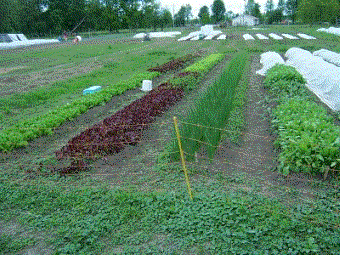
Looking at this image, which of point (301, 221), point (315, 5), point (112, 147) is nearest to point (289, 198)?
point (301, 221)

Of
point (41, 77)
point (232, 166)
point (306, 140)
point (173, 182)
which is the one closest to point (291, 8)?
point (41, 77)

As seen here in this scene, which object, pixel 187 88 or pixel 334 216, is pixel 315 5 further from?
pixel 334 216

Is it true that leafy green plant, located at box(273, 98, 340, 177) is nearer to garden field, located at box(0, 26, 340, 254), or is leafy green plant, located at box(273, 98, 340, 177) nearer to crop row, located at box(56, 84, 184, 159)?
garden field, located at box(0, 26, 340, 254)

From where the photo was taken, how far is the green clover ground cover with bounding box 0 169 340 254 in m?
3.54

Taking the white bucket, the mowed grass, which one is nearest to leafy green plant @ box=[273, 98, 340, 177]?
the white bucket

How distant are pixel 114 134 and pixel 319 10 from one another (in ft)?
165

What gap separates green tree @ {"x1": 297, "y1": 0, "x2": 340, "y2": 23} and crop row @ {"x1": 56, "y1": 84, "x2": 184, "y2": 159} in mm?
47500

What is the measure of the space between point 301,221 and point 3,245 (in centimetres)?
350

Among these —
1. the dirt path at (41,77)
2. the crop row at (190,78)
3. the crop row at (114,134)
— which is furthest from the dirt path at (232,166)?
the dirt path at (41,77)

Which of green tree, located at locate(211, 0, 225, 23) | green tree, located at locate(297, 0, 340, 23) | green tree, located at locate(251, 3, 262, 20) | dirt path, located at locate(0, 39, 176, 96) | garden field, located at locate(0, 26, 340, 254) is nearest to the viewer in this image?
garden field, located at locate(0, 26, 340, 254)

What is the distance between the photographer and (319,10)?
47812 millimetres

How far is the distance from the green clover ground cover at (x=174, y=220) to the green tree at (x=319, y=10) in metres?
50.5

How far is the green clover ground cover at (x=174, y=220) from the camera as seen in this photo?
354cm

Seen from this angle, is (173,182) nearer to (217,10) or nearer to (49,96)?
(49,96)
